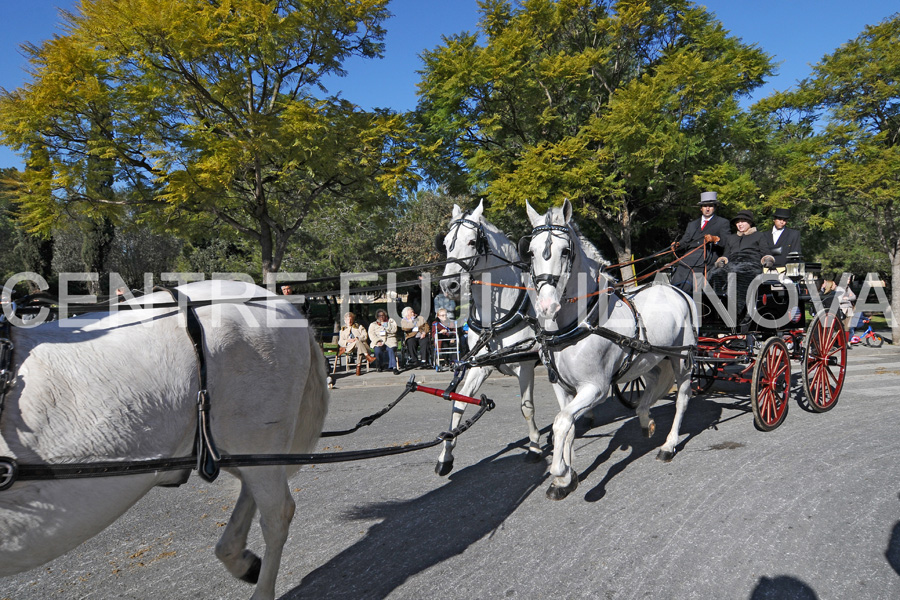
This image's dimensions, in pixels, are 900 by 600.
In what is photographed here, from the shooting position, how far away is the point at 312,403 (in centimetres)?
316

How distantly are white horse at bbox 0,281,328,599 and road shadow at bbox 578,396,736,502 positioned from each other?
8.37ft

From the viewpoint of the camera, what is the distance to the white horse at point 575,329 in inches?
163

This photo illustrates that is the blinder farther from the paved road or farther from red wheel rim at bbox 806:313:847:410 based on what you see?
red wheel rim at bbox 806:313:847:410

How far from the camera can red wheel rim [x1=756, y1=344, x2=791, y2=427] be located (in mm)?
5883

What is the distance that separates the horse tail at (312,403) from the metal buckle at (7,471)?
1.39 m

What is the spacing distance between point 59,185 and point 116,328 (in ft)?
31.9

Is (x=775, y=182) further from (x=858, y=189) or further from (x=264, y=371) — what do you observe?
(x=264, y=371)

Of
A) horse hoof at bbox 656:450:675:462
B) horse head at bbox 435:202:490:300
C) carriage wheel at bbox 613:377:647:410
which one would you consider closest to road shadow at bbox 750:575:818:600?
horse hoof at bbox 656:450:675:462

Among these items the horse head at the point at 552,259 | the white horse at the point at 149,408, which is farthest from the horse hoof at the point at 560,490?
the white horse at the point at 149,408

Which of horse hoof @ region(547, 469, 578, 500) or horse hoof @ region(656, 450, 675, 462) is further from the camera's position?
horse hoof @ region(656, 450, 675, 462)

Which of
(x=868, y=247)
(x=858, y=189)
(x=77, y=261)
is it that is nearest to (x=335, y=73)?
(x=858, y=189)

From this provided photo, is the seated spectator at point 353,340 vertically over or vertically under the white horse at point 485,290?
under

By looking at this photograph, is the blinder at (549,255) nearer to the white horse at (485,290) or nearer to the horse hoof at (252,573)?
the white horse at (485,290)

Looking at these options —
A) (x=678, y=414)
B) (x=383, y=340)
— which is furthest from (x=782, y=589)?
(x=383, y=340)
